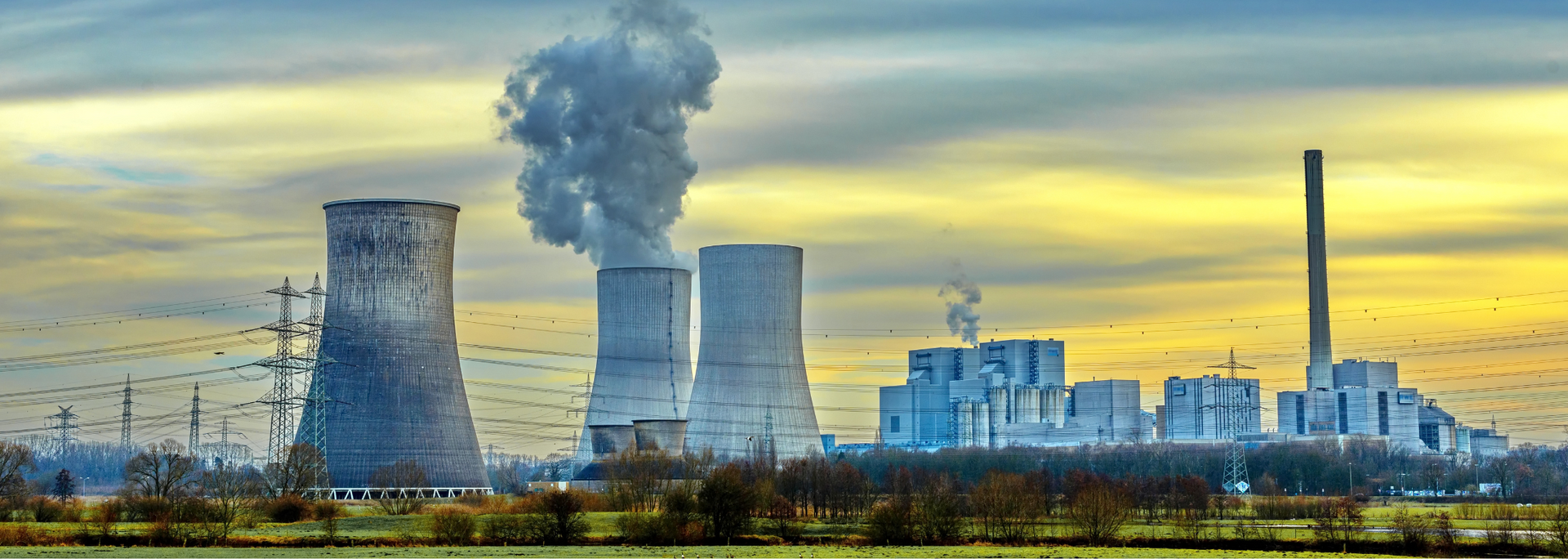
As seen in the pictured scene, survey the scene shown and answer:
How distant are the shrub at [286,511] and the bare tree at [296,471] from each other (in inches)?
68.0

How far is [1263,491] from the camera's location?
52.9m

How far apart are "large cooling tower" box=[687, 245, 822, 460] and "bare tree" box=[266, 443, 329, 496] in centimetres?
1297

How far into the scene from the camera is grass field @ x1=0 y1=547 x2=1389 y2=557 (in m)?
22.1

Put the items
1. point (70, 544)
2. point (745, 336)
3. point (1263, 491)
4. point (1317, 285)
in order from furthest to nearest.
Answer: point (1317, 285), point (1263, 491), point (745, 336), point (70, 544)

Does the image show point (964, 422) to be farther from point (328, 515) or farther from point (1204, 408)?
point (328, 515)

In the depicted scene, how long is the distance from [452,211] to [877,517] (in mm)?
18708

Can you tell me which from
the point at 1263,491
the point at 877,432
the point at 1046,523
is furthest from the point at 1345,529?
the point at 877,432

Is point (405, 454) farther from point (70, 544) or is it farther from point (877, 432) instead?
point (877, 432)

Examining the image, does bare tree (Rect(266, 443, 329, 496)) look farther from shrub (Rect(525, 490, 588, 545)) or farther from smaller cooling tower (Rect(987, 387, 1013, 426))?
smaller cooling tower (Rect(987, 387, 1013, 426))

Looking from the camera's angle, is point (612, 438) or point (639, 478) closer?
point (639, 478)

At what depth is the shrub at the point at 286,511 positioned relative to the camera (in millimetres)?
31359

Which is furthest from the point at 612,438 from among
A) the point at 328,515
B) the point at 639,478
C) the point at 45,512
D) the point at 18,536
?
the point at 18,536

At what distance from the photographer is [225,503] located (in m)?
25.1

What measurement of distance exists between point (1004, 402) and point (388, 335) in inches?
1897
